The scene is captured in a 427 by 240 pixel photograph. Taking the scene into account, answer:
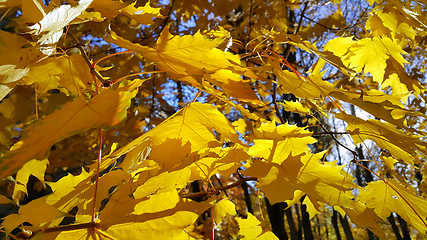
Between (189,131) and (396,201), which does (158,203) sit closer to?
(189,131)

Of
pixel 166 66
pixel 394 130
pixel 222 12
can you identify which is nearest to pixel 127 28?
pixel 222 12

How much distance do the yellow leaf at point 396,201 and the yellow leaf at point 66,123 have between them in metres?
0.79

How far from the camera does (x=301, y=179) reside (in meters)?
0.61

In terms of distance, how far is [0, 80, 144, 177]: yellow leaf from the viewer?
0.36 meters

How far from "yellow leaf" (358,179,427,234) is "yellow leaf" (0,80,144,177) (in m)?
0.79

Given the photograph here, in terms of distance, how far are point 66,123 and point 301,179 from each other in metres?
0.52

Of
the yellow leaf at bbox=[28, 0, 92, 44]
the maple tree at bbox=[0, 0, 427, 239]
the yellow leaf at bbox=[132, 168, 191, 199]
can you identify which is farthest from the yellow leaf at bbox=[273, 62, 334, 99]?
the yellow leaf at bbox=[28, 0, 92, 44]

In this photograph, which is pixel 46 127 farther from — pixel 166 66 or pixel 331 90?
pixel 331 90

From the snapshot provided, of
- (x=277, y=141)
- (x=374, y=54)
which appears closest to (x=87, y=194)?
(x=277, y=141)

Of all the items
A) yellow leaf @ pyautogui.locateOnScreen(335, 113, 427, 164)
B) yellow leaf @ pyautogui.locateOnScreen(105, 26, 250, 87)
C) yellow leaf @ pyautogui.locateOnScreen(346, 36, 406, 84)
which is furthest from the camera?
yellow leaf @ pyautogui.locateOnScreen(346, 36, 406, 84)

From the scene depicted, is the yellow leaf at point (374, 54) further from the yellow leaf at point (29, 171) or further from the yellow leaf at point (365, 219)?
the yellow leaf at point (29, 171)

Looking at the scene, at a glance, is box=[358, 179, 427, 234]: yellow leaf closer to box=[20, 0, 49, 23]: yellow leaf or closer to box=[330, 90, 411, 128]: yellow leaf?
box=[330, 90, 411, 128]: yellow leaf

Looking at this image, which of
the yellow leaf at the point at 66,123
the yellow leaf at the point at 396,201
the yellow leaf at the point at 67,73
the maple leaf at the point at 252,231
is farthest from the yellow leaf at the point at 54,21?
the yellow leaf at the point at 396,201

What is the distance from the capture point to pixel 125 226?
1.59 ft
